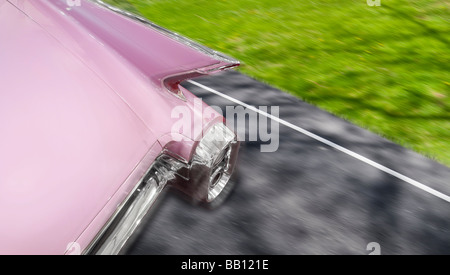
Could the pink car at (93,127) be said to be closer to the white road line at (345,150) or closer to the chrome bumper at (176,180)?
the chrome bumper at (176,180)

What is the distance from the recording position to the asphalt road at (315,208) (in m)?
3.44

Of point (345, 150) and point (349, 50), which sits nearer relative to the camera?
point (345, 150)

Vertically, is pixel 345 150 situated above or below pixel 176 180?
below

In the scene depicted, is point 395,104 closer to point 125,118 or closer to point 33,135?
point 125,118

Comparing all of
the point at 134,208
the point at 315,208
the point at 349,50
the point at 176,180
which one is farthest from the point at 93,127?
the point at 349,50

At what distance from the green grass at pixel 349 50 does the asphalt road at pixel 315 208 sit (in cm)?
70

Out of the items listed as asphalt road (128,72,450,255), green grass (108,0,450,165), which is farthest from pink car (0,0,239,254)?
green grass (108,0,450,165)

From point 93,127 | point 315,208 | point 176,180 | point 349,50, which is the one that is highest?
point 93,127

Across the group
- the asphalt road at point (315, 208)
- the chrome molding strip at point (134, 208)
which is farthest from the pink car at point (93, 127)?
the asphalt road at point (315, 208)

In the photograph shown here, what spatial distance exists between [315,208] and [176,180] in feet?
5.57

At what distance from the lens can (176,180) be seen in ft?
8.30

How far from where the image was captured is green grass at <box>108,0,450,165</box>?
19.0 feet

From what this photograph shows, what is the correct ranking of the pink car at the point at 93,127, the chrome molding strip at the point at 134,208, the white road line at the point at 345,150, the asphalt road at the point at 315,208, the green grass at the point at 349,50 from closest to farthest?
the pink car at the point at 93,127 < the chrome molding strip at the point at 134,208 < the asphalt road at the point at 315,208 < the white road line at the point at 345,150 < the green grass at the point at 349,50

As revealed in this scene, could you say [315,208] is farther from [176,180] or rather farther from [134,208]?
[134,208]
